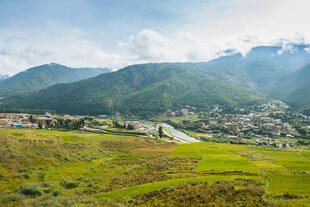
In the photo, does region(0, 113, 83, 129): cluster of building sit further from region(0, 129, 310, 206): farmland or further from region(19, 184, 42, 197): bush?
region(19, 184, 42, 197): bush

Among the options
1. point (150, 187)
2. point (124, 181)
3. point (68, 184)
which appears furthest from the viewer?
point (124, 181)

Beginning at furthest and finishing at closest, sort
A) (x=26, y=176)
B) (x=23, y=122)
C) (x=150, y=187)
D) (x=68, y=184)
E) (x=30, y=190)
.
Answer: (x=23, y=122)
(x=26, y=176)
(x=68, y=184)
(x=150, y=187)
(x=30, y=190)

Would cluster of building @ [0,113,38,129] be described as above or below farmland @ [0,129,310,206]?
above

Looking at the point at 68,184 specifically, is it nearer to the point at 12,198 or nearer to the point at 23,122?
the point at 12,198

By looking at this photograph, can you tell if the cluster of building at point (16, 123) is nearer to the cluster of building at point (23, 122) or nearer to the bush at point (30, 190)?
the cluster of building at point (23, 122)

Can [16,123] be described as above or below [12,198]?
above

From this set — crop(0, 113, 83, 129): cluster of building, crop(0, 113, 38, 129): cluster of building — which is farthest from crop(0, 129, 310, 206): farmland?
crop(0, 113, 38, 129): cluster of building

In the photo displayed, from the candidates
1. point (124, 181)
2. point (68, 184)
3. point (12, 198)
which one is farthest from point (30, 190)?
point (124, 181)

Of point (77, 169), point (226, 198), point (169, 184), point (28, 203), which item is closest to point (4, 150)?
point (77, 169)

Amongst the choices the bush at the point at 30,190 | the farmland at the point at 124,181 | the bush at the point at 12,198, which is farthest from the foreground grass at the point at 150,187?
the bush at the point at 12,198

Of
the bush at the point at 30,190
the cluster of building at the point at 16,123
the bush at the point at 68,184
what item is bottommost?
the bush at the point at 68,184

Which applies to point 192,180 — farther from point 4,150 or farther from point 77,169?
point 4,150
